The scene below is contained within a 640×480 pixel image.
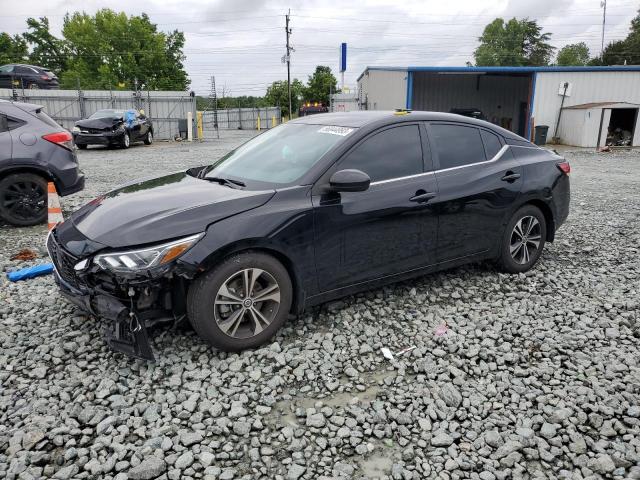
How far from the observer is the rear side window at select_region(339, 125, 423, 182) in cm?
395

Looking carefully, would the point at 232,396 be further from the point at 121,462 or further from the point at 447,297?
the point at 447,297

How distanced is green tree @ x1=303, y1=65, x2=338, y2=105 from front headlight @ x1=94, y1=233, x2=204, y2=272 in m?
64.2

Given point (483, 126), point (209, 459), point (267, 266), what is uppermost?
point (483, 126)

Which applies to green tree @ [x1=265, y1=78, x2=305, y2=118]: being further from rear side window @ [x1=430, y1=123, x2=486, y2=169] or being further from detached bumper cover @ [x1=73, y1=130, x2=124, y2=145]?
rear side window @ [x1=430, y1=123, x2=486, y2=169]

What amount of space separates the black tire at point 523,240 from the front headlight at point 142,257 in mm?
3184

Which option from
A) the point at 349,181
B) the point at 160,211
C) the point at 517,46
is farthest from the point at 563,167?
the point at 517,46

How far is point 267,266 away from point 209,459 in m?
1.30

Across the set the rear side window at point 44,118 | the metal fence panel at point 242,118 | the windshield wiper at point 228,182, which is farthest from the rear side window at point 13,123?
the metal fence panel at point 242,118

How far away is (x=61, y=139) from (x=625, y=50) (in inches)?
2996

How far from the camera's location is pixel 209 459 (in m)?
2.56

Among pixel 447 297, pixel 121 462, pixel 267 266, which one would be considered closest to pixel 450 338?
pixel 447 297

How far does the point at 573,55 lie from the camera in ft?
271

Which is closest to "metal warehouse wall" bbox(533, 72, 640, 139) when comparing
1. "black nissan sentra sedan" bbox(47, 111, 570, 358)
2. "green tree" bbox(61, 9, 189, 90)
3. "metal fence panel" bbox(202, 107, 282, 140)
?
"metal fence panel" bbox(202, 107, 282, 140)

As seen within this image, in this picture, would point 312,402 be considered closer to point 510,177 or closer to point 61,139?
point 510,177
